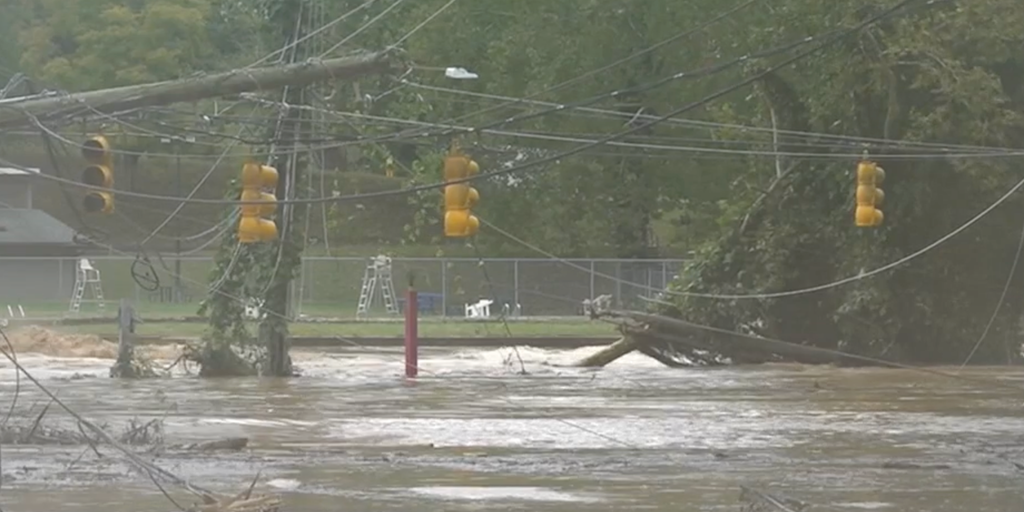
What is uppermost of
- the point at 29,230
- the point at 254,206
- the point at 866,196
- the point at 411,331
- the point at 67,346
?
the point at 29,230

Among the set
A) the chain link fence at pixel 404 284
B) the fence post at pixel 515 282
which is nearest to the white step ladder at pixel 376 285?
the chain link fence at pixel 404 284

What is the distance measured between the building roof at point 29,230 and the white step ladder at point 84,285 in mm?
2779

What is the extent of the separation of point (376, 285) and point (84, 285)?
911 centimetres

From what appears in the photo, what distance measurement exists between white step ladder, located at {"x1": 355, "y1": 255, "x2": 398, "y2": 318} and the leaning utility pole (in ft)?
126

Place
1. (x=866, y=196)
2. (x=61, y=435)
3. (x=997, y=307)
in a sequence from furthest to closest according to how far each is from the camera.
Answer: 1. (x=997, y=307)
2. (x=866, y=196)
3. (x=61, y=435)

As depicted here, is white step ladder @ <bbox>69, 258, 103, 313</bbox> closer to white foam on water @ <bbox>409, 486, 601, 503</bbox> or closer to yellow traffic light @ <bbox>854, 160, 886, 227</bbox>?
yellow traffic light @ <bbox>854, 160, 886, 227</bbox>

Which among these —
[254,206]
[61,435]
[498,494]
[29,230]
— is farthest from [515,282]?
[498,494]

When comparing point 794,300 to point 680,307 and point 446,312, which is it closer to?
point 680,307

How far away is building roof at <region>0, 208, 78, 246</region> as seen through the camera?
66125mm

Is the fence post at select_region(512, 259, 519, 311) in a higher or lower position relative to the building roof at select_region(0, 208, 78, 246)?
lower

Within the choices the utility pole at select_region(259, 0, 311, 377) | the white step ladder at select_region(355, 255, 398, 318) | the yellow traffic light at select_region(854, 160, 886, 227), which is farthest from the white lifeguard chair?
the yellow traffic light at select_region(854, 160, 886, 227)

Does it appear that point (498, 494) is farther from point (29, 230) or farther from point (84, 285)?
point (29, 230)

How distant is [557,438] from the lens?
22266mm

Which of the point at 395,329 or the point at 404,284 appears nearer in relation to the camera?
the point at 395,329
